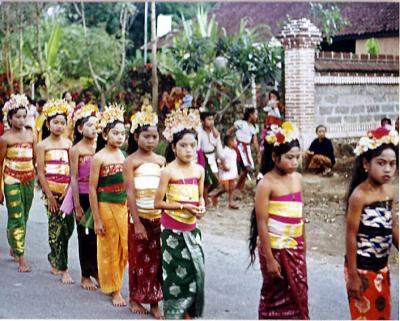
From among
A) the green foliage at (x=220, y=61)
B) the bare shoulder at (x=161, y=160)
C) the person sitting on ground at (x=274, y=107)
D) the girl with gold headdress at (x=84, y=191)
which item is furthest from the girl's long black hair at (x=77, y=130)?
the green foliage at (x=220, y=61)

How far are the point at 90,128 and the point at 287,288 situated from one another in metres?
1.85

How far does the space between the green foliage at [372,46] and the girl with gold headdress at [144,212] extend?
8.48 feet

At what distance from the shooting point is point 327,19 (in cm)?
773

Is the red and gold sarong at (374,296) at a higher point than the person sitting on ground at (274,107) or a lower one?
lower

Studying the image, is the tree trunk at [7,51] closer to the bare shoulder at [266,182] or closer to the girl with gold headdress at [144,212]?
the girl with gold headdress at [144,212]

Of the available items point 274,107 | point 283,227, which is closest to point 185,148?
point 283,227

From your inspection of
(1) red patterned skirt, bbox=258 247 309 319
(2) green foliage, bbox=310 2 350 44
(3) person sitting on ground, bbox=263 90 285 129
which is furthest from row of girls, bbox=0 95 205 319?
(2) green foliage, bbox=310 2 350 44

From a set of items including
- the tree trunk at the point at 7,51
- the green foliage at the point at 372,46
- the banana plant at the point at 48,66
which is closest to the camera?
the tree trunk at the point at 7,51

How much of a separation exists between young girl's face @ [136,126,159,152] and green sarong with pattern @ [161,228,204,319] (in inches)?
20.5

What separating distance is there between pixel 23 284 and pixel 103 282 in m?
0.61

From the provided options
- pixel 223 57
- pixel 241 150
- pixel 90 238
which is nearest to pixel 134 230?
pixel 90 238

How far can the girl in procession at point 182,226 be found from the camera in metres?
4.08

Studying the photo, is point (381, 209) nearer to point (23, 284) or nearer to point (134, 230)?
point (134, 230)

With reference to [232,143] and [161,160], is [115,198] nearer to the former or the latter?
[161,160]
